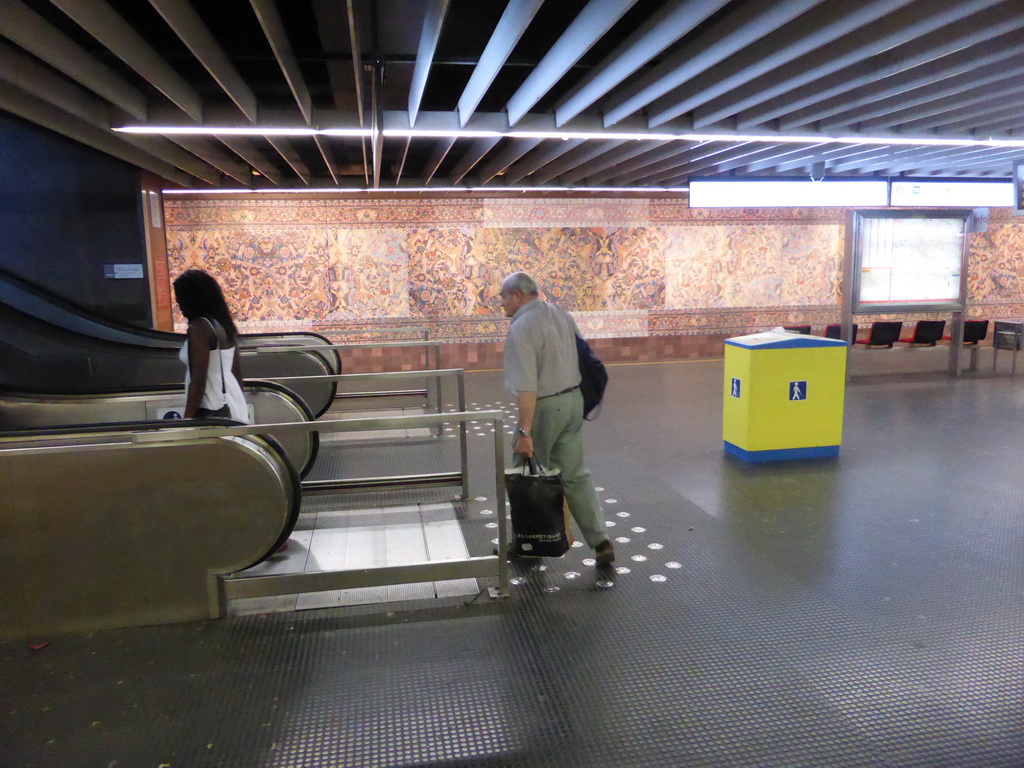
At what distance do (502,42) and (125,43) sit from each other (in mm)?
2321

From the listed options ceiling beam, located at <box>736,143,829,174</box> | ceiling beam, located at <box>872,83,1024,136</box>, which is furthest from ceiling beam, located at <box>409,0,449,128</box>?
ceiling beam, located at <box>736,143,829,174</box>

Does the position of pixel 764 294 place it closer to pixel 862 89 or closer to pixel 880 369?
pixel 880 369

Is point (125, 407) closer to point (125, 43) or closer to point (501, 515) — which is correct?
point (125, 43)

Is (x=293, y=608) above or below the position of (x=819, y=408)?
below

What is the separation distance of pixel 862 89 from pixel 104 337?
8215 mm

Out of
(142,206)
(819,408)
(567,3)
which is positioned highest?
(567,3)

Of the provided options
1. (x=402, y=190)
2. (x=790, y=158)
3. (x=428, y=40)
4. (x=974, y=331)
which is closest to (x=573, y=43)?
(x=428, y=40)

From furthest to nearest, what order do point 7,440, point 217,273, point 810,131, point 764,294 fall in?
point 764,294, point 217,273, point 810,131, point 7,440

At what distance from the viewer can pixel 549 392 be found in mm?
3438

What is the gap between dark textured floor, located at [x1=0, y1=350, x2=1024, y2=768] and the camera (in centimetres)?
227

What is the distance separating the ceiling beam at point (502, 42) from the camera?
387cm

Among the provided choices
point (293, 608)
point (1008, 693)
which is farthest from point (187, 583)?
point (1008, 693)

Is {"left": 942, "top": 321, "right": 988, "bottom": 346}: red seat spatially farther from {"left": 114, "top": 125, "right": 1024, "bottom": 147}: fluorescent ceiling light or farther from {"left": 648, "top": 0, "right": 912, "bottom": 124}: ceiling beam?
{"left": 648, "top": 0, "right": 912, "bottom": 124}: ceiling beam

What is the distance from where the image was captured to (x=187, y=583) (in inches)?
125
